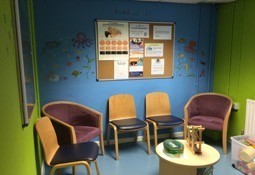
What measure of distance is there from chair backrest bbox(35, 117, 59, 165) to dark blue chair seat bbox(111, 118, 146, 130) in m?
0.96

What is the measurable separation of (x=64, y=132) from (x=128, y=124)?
94cm

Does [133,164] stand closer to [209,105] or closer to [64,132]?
[64,132]

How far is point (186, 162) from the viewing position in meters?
2.35

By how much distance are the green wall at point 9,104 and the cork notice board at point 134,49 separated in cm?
199

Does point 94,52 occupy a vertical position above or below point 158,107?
above

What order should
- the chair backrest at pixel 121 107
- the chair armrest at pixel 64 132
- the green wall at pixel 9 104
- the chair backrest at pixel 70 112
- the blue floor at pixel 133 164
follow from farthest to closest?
the chair backrest at pixel 121 107 → the chair backrest at pixel 70 112 → the blue floor at pixel 133 164 → the chair armrest at pixel 64 132 → the green wall at pixel 9 104

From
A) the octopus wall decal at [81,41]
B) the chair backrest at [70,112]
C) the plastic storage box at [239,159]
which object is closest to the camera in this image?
the plastic storage box at [239,159]

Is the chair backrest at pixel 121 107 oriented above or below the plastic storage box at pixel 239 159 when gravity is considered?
above

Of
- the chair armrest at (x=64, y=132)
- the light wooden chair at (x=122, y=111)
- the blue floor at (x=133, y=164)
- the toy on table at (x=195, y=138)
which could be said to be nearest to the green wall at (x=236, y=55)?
the blue floor at (x=133, y=164)

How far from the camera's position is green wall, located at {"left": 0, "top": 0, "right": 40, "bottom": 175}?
1.18 meters

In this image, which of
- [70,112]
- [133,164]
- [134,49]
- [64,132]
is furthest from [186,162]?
[134,49]

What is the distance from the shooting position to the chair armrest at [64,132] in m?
2.71

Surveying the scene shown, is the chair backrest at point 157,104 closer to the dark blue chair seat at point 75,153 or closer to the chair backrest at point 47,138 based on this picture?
the dark blue chair seat at point 75,153

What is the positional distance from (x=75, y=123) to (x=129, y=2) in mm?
1934
